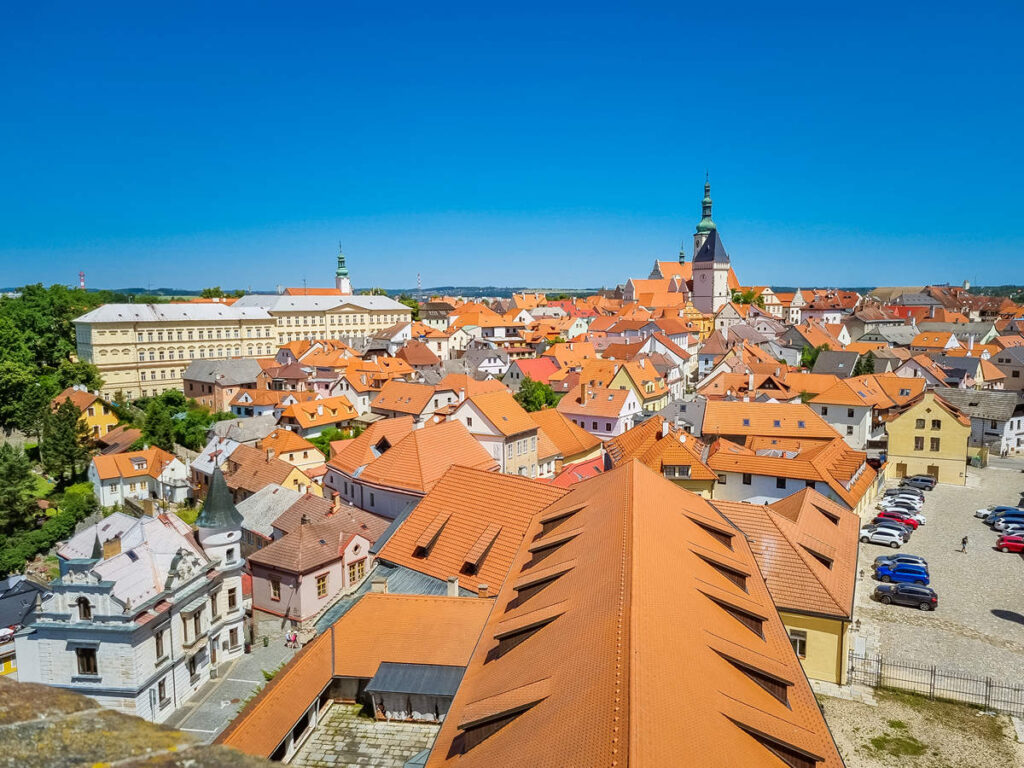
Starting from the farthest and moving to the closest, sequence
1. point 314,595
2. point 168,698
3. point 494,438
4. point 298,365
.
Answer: point 298,365
point 494,438
point 314,595
point 168,698

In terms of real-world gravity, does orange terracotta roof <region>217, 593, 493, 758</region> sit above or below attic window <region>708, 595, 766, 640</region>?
below

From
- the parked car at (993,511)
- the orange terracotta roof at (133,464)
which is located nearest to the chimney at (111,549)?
the orange terracotta roof at (133,464)

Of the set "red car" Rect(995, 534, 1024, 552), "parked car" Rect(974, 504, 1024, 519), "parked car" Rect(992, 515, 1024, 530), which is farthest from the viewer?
"parked car" Rect(974, 504, 1024, 519)

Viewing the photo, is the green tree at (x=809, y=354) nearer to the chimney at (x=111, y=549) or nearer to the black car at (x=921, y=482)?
the black car at (x=921, y=482)

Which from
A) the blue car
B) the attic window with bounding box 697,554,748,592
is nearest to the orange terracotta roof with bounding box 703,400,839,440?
the blue car

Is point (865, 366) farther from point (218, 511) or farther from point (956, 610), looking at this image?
point (218, 511)

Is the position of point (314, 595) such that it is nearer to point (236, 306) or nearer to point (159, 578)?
point (159, 578)

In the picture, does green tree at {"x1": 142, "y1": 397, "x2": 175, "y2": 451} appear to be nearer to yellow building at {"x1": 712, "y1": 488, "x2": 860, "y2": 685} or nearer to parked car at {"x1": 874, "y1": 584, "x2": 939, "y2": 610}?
yellow building at {"x1": 712, "y1": 488, "x2": 860, "y2": 685}

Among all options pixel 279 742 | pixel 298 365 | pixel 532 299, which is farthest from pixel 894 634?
pixel 532 299
